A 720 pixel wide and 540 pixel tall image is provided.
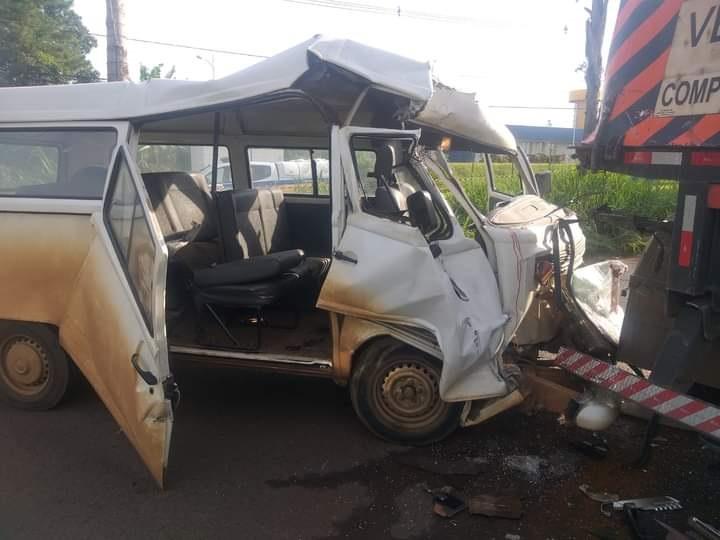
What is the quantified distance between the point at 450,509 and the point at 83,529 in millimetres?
2026

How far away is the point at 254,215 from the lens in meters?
5.38

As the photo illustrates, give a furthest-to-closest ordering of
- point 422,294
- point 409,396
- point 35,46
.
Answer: point 35,46
point 409,396
point 422,294

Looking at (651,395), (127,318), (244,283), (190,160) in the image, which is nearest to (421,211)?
(244,283)

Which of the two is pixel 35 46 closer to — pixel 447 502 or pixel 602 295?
pixel 602 295

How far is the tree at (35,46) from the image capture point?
1716 cm

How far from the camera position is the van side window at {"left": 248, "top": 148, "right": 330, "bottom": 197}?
6125 millimetres

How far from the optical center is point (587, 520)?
3389 mm

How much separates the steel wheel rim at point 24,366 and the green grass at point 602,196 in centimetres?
808

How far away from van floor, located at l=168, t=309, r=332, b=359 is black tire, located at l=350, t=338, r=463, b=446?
0.39 meters

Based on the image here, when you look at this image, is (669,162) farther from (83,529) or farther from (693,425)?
(83,529)

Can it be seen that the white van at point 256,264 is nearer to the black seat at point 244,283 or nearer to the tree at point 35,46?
the black seat at point 244,283

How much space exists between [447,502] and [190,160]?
13.7 feet

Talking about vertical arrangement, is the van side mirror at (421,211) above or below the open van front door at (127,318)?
above

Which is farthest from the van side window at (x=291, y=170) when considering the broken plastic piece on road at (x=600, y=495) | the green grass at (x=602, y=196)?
the green grass at (x=602, y=196)
